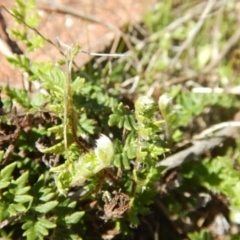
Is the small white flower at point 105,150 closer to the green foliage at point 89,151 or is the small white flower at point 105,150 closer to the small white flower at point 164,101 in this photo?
the green foliage at point 89,151

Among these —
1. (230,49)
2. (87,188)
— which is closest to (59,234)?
(87,188)

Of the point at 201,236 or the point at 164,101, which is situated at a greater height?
the point at 164,101

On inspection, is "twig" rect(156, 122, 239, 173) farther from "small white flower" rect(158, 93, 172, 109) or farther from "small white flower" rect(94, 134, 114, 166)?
"small white flower" rect(94, 134, 114, 166)

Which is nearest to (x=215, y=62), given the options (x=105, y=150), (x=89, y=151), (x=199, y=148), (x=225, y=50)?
(x=225, y=50)

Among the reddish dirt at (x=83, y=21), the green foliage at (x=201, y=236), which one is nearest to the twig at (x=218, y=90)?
the reddish dirt at (x=83, y=21)

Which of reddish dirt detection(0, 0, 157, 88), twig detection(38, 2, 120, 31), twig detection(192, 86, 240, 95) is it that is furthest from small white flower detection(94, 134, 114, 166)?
twig detection(38, 2, 120, 31)

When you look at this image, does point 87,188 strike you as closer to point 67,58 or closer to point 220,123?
point 67,58

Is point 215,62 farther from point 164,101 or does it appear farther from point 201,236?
point 201,236
